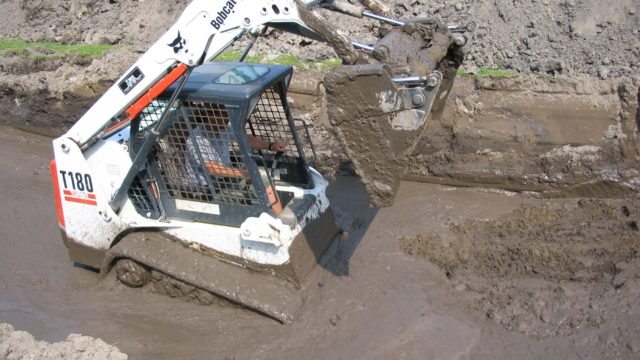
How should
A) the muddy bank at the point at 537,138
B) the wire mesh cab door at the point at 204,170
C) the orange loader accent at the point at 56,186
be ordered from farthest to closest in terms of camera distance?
the muddy bank at the point at 537,138, the orange loader accent at the point at 56,186, the wire mesh cab door at the point at 204,170

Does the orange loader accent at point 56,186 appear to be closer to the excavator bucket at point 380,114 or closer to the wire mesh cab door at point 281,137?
the wire mesh cab door at point 281,137

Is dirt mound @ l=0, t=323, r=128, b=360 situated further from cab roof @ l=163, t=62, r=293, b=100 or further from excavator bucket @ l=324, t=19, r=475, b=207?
excavator bucket @ l=324, t=19, r=475, b=207

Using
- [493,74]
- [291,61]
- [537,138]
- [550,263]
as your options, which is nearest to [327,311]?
[550,263]

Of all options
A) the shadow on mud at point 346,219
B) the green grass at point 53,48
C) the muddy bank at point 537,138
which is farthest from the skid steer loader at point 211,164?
the green grass at point 53,48

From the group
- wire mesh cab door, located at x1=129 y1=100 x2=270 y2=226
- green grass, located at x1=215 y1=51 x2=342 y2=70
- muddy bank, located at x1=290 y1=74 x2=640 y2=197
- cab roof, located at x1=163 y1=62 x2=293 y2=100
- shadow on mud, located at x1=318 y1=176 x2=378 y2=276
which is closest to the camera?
cab roof, located at x1=163 y1=62 x2=293 y2=100

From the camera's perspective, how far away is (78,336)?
428cm

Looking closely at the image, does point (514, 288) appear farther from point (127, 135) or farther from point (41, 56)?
point (41, 56)

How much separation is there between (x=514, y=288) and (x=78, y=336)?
3.14 metres

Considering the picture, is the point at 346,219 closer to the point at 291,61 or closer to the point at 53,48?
the point at 291,61

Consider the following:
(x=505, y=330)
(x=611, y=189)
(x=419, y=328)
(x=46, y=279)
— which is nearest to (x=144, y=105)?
(x=46, y=279)

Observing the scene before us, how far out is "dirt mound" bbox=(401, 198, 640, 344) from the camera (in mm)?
4578

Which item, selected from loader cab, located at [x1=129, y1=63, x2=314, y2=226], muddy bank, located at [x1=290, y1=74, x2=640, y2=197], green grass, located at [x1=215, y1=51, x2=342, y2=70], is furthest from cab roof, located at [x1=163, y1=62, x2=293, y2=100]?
green grass, located at [x1=215, y1=51, x2=342, y2=70]

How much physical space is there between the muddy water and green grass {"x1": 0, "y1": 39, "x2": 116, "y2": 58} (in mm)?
3753

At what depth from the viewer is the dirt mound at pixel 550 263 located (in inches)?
180
